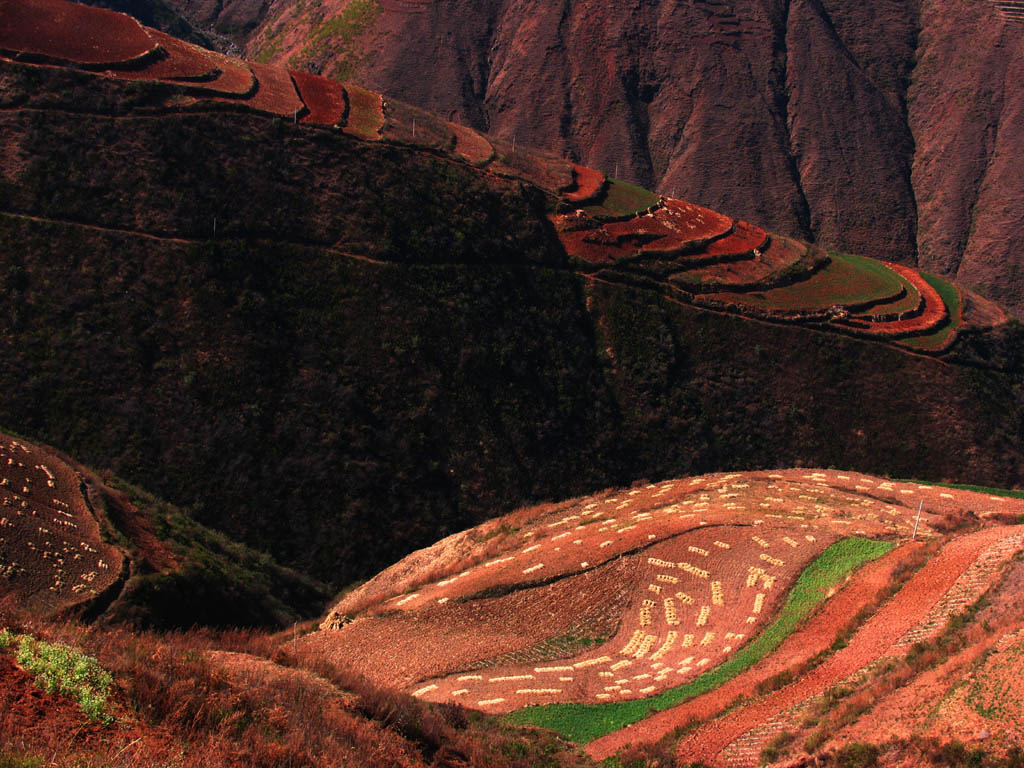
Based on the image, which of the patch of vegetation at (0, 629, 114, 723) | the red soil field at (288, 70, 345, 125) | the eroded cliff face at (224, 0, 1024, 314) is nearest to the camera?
the patch of vegetation at (0, 629, 114, 723)

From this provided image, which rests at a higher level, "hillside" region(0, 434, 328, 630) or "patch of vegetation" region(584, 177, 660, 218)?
"patch of vegetation" region(584, 177, 660, 218)

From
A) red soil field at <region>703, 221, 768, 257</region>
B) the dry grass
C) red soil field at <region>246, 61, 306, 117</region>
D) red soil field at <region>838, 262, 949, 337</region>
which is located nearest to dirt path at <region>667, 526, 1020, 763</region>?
the dry grass

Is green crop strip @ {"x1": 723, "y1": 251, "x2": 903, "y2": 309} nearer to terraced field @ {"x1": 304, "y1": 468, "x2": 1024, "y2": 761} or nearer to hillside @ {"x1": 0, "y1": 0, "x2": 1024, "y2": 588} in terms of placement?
hillside @ {"x1": 0, "y1": 0, "x2": 1024, "y2": 588}

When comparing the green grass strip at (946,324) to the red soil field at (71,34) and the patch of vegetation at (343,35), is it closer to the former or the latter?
the red soil field at (71,34)

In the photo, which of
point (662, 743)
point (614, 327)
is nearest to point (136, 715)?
point (662, 743)

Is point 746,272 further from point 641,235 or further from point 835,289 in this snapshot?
point 641,235

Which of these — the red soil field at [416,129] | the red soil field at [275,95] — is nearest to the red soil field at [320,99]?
the red soil field at [275,95]
